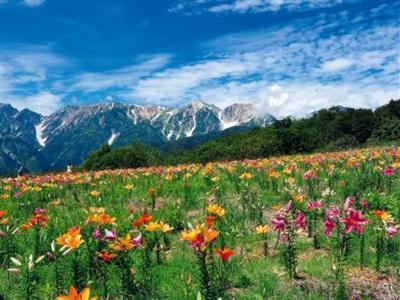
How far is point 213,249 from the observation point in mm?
6461

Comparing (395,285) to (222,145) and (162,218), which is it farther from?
(222,145)

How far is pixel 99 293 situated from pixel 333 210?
265cm

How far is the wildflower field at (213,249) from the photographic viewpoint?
187 inches

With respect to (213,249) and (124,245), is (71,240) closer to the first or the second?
(124,245)

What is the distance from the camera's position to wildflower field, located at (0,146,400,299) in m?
4.76

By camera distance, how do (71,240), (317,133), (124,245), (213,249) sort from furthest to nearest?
(317,133) → (213,249) → (124,245) → (71,240)

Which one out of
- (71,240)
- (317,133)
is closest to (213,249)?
(71,240)

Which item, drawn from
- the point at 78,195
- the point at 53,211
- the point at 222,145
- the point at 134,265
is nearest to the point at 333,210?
the point at 134,265

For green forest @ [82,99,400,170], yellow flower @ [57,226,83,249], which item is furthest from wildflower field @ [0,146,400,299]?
green forest @ [82,99,400,170]

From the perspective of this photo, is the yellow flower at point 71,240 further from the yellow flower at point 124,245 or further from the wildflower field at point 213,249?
the yellow flower at point 124,245

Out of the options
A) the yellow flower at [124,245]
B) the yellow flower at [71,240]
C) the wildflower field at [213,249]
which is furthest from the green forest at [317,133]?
the yellow flower at [71,240]

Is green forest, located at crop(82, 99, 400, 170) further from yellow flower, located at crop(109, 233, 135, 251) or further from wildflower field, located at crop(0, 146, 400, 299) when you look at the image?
yellow flower, located at crop(109, 233, 135, 251)

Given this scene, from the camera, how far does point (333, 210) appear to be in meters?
5.12

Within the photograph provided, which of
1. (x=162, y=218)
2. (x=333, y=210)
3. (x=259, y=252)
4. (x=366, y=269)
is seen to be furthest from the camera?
(x=162, y=218)
